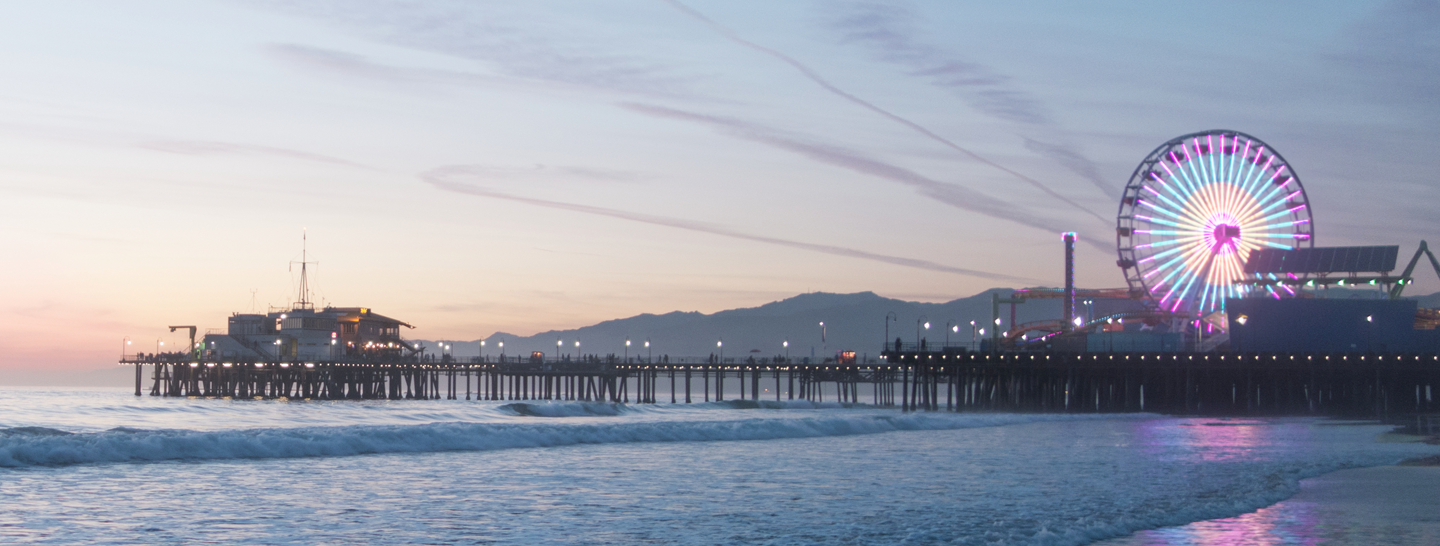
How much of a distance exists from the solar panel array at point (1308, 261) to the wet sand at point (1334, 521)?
7133cm

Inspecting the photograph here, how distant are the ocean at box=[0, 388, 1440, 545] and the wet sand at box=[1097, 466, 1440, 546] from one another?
58cm

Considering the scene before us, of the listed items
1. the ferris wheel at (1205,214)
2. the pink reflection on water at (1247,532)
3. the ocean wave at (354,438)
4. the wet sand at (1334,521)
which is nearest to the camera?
the pink reflection on water at (1247,532)

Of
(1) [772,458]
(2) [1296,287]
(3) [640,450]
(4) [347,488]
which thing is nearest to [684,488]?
(4) [347,488]

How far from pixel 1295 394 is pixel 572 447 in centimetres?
5742

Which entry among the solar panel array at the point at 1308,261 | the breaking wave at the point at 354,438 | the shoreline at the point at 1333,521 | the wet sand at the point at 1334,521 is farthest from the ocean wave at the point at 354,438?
the solar panel array at the point at 1308,261

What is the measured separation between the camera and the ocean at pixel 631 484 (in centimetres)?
1745

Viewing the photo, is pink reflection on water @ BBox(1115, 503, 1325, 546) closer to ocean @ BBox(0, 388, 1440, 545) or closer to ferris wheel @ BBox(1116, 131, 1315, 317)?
ocean @ BBox(0, 388, 1440, 545)

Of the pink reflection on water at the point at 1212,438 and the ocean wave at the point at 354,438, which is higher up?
the ocean wave at the point at 354,438

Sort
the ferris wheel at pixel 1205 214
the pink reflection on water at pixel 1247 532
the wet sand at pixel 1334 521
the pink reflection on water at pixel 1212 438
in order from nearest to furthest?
the pink reflection on water at pixel 1247 532 < the wet sand at pixel 1334 521 < the pink reflection on water at pixel 1212 438 < the ferris wheel at pixel 1205 214

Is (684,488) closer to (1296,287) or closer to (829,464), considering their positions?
(829,464)

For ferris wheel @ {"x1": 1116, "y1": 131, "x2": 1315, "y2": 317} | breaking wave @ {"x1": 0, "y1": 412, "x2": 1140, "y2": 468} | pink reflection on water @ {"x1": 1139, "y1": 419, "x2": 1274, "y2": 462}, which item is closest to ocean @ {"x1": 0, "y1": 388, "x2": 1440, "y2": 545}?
breaking wave @ {"x1": 0, "y1": 412, "x2": 1140, "y2": 468}

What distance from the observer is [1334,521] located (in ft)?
61.6

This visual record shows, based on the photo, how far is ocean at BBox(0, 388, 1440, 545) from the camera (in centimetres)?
1745

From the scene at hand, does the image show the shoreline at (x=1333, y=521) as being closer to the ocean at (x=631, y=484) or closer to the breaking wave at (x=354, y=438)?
the ocean at (x=631, y=484)
